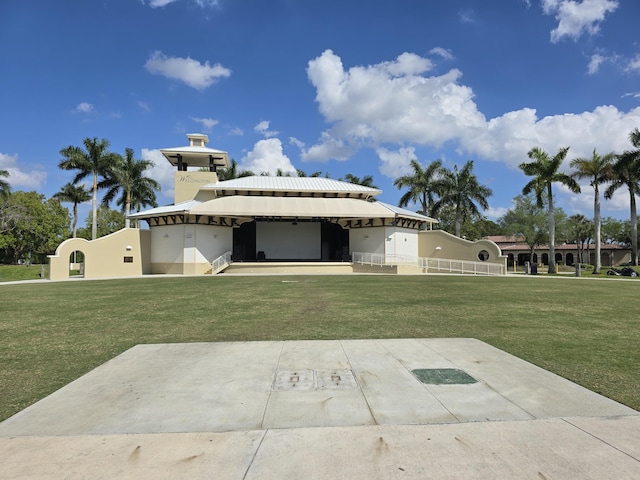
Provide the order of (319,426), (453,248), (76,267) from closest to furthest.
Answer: (319,426), (453,248), (76,267)

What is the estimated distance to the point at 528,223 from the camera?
5844 centimetres

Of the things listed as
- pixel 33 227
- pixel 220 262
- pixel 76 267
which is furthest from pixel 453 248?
pixel 33 227

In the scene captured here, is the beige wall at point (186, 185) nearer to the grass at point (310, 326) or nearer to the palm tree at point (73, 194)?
the grass at point (310, 326)

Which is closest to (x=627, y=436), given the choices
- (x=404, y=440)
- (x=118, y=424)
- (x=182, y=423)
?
(x=404, y=440)

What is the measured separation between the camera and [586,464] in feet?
9.99

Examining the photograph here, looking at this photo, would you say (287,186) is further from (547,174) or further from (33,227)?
(33,227)

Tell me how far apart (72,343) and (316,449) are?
6.17 m

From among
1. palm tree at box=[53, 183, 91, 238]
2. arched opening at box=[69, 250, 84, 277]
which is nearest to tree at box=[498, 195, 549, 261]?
arched opening at box=[69, 250, 84, 277]

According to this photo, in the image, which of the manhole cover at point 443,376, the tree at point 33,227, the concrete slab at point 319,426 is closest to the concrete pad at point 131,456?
the concrete slab at point 319,426

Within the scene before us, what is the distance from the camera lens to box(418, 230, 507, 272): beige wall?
32750 millimetres

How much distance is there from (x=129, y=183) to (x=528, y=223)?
56.3 m

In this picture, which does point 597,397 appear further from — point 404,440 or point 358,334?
point 358,334

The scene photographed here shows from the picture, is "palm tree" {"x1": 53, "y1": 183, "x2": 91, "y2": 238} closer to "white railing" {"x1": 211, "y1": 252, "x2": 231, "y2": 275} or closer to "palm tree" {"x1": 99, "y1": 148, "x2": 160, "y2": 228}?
"palm tree" {"x1": 99, "y1": 148, "x2": 160, "y2": 228}

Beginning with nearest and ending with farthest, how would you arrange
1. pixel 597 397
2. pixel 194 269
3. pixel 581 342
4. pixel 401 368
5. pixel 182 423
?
1. pixel 182 423
2. pixel 597 397
3. pixel 401 368
4. pixel 581 342
5. pixel 194 269
